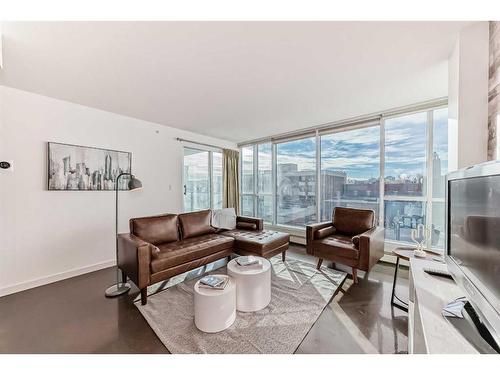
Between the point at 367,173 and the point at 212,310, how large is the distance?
10.5ft

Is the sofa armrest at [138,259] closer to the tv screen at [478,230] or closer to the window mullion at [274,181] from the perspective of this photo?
the tv screen at [478,230]

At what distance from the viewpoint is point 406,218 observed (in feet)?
10.5

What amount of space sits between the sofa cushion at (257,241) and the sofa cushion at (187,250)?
14 cm

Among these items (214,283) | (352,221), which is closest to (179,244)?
(214,283)

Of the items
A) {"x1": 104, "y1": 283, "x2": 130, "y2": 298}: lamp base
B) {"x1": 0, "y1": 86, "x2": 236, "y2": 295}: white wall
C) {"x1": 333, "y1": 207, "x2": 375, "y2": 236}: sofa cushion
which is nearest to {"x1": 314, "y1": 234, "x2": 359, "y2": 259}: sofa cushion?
{"x1": 333, "y1": 207, "x2": 375, "y2": 236}: sofa cushion

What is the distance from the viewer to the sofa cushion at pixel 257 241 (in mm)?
2795

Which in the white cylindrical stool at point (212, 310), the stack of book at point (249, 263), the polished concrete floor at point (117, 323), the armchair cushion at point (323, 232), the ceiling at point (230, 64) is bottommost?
the polished concrete floor at point (117, 323)

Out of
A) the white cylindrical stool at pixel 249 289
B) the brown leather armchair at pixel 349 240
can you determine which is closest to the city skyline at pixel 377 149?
the brown leather armchair at pixel 349 240

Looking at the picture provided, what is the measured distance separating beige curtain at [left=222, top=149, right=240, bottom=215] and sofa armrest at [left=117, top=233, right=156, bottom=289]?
2.72 metres

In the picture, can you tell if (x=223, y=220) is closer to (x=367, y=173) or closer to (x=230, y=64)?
(x=230, y=64)

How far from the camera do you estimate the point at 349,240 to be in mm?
2869

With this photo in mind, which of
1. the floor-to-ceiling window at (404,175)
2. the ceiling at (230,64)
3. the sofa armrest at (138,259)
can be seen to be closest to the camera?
the ceiling at (230,64)

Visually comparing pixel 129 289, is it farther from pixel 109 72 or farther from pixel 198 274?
pixel 109 72
